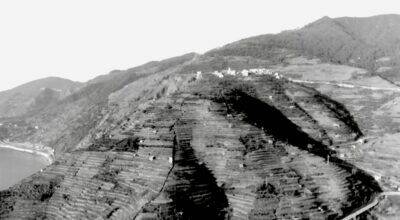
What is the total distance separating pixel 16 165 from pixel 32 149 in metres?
19.8

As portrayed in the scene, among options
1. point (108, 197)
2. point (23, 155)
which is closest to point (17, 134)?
point (23, 155)

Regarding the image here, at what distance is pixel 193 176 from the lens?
5941 centimetres

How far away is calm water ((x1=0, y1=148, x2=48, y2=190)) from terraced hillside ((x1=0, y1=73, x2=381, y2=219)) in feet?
191

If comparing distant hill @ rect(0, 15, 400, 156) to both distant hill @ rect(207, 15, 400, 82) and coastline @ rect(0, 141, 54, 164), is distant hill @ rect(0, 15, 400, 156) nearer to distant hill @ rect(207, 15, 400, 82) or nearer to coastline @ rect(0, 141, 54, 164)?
distant hill @ rect(207, 15, 400, 82)

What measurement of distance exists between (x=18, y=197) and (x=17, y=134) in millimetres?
127280

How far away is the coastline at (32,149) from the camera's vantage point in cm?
14496

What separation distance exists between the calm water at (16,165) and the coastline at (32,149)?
5.01 feet

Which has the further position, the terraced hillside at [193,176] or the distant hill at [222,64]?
the distant hill at [222,64]

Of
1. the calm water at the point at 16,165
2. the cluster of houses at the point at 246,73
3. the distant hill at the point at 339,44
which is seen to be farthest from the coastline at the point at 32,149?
the distant hill at the point at 339,44

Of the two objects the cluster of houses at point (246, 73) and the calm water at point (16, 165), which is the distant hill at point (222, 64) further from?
the cluster of houses at point (246, 73)

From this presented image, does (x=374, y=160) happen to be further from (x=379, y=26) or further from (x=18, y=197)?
(x=379, y=26)

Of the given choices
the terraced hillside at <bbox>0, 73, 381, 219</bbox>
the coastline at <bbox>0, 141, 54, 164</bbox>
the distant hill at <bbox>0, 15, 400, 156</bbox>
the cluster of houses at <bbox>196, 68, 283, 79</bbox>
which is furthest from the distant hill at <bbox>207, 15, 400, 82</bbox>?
the terraced hillside at <bbox>0, 73, 381, 219</bbox>

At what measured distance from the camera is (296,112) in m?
92.2

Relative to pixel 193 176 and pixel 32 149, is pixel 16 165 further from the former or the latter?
pixel 193 176
